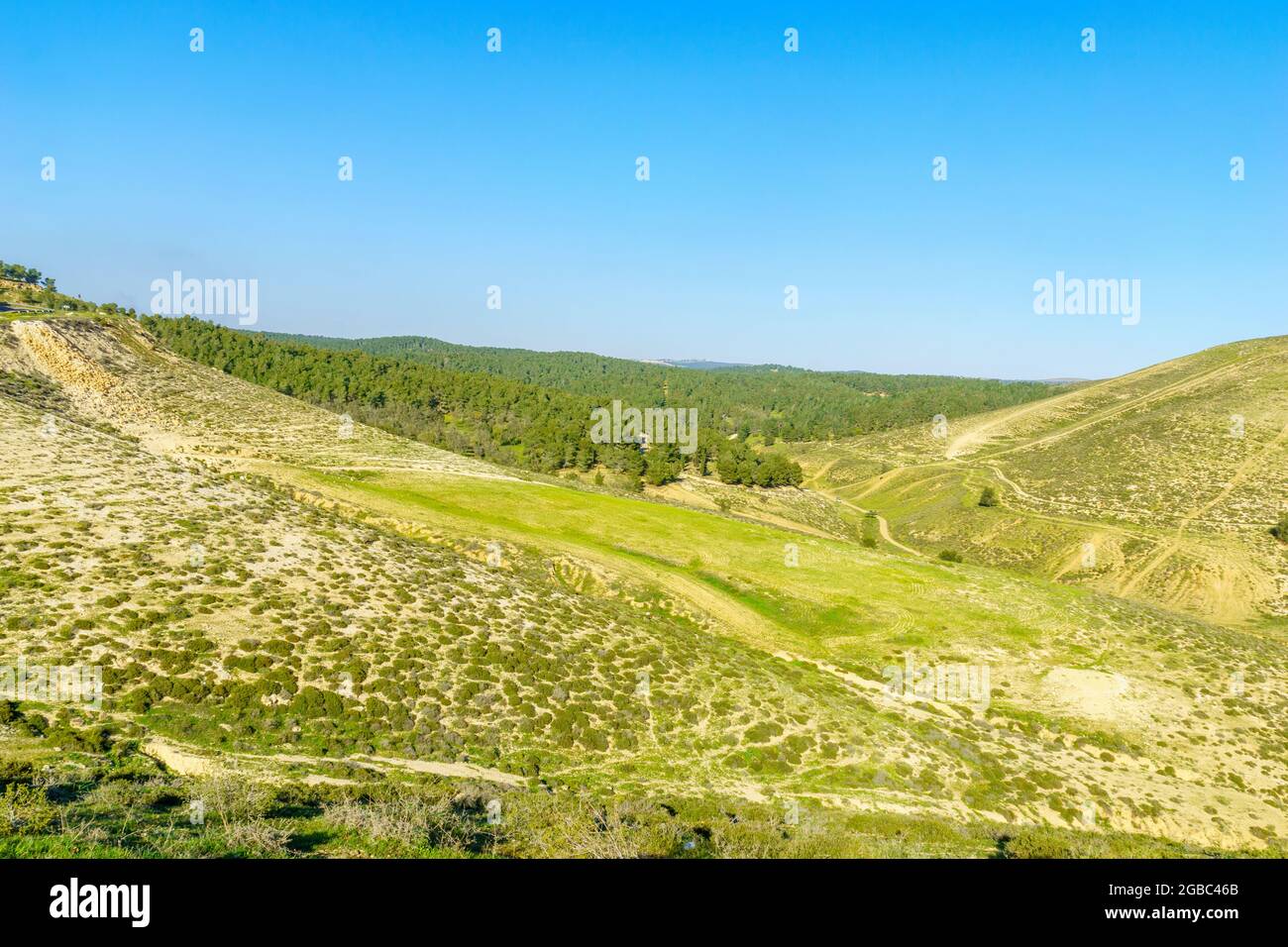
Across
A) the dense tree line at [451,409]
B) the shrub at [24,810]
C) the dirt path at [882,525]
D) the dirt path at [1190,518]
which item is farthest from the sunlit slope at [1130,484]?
the shrub at [24,810]

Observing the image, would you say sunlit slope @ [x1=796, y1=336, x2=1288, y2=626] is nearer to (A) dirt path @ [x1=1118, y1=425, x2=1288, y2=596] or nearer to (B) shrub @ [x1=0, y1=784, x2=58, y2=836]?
(A) dirt path @ [x1=1118, y1=425, x2=1288, y2=596]

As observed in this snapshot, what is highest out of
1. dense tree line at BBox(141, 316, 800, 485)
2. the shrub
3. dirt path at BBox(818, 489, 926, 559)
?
dense tree line at BBox(141, 316, 800, 485)

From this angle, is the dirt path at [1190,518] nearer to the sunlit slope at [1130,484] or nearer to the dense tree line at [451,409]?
the sunlit slope at [1130,484]

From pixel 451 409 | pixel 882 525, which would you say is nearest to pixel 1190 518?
pixel 882 525

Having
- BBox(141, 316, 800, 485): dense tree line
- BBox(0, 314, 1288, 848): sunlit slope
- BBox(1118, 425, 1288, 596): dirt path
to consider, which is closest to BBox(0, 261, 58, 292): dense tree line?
BBox(141, 316, 800, 485): dense tree line
